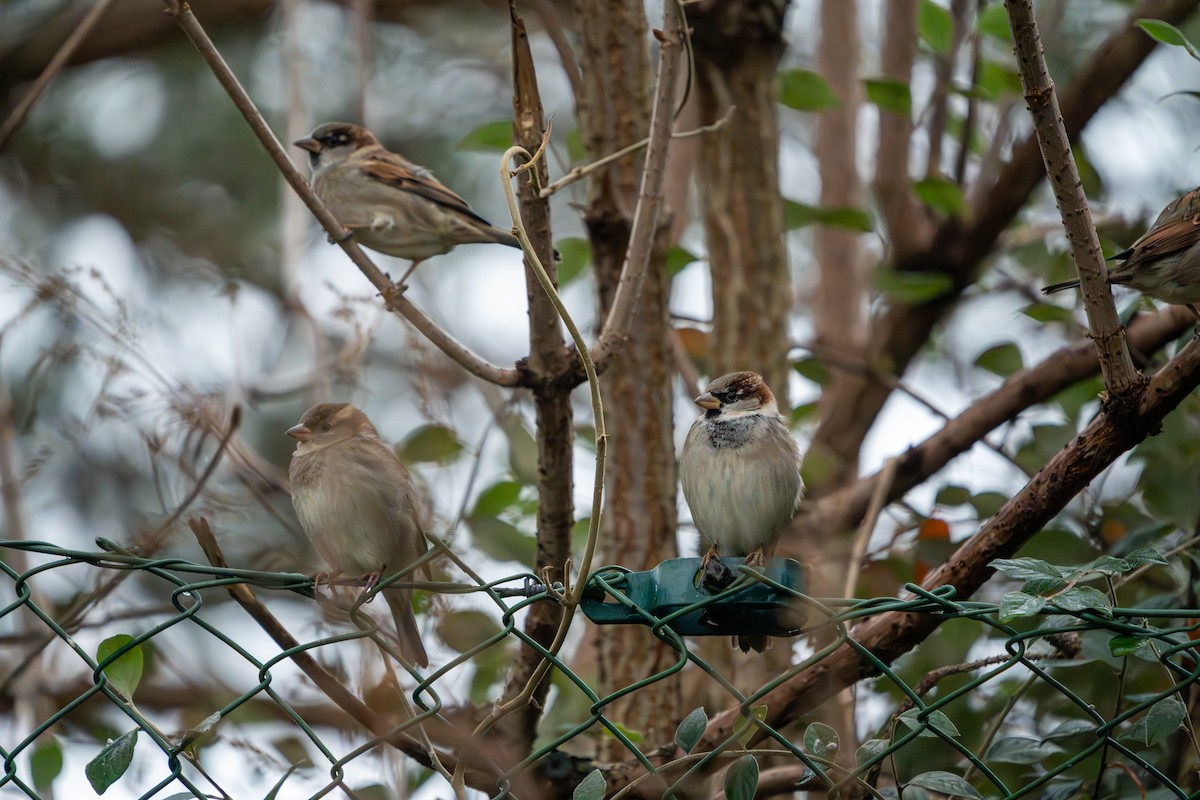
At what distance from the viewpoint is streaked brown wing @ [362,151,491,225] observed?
3.84 m

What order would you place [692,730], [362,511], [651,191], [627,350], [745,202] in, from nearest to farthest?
1. [692,730]
2. [651,191]
3. [362,511]
4. [627,350]
5. [745,202]

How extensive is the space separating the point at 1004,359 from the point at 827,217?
0.72 m

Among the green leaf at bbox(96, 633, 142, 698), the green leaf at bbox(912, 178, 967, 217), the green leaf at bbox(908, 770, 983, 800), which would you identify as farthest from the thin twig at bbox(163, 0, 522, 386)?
the green leaf at bbox(912, 178, 967, 217)

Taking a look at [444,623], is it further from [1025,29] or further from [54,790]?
[1025,29]

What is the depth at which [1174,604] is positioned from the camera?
2.78 meters

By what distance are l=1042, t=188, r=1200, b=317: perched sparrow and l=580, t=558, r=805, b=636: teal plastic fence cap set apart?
112 centimetres

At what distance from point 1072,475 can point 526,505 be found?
168cm

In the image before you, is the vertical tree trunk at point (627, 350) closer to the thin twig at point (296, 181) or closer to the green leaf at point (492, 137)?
the green leaf at point (492, 137)

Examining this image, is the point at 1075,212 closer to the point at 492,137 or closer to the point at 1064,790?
the point at 1064,790

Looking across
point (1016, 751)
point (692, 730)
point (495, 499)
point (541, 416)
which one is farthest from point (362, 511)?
point (1016, 751)

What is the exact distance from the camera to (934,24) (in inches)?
154

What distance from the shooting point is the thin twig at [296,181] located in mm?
2439

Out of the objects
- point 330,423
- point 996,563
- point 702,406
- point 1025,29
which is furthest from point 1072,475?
point 330,423

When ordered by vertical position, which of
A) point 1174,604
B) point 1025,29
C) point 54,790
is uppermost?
point 1025,29
